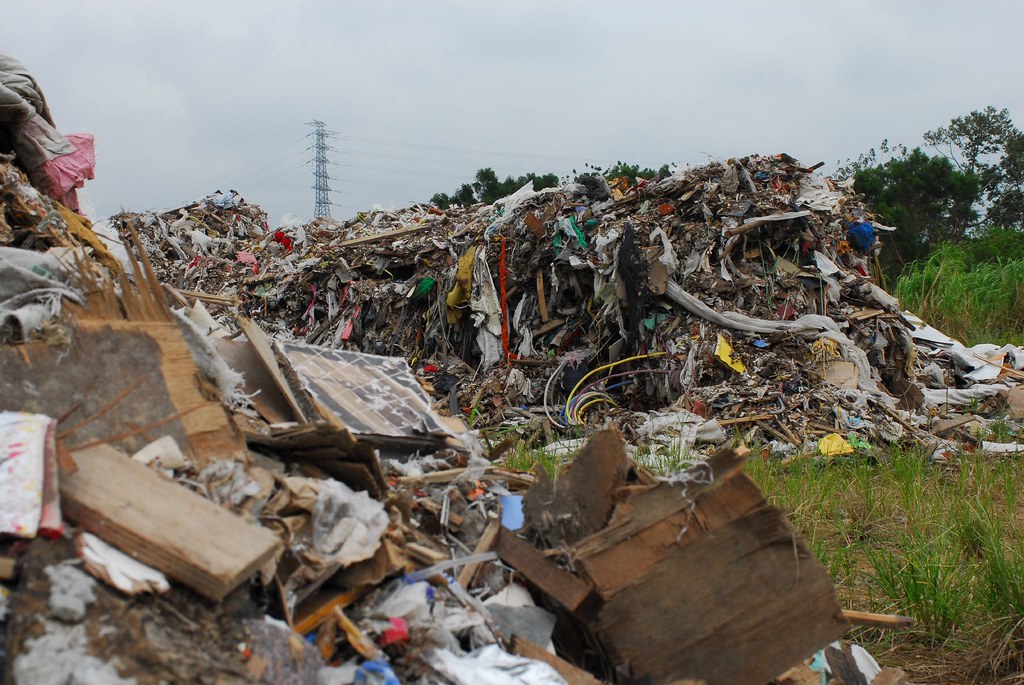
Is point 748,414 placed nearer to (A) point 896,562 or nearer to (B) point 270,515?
(A) point 896,562

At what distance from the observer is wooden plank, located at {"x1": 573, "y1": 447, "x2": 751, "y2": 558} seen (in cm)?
217

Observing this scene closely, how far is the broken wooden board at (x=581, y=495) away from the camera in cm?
239

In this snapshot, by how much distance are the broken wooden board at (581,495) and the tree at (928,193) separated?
19542 millimetres

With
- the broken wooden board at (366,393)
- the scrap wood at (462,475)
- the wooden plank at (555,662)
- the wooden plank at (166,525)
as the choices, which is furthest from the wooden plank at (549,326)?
the wooden plank at (166,525)

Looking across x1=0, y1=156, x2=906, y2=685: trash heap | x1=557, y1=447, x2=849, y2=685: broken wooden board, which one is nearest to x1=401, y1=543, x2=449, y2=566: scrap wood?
x1=0, y1=156, x2=906, y2=685: trash heap

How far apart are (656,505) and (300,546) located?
0.94 m

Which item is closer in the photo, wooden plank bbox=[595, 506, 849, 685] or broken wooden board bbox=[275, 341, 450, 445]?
wooden plank bbox=[595, 506, 849, 685]

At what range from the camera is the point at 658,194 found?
27.5ft

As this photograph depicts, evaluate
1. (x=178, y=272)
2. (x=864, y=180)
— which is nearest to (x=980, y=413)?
(x=178, y=272)

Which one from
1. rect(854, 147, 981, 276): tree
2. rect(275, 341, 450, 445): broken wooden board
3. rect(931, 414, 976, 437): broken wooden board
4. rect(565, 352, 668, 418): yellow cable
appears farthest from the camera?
rect(854, 147, 981, 276): tree

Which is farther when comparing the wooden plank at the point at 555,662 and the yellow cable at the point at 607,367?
the yellow cable at the point at 607,367

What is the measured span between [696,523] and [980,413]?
6237 millimetres

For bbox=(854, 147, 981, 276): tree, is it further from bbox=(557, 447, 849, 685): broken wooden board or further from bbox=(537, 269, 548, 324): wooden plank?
bbox=(557, 447, 849, 685): broken wooden board

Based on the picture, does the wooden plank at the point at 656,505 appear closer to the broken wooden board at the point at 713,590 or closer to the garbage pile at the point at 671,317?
the broken wooden board at the point at 713,590
